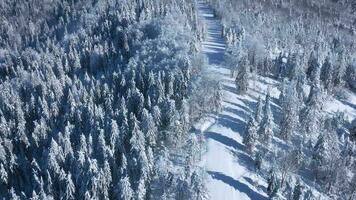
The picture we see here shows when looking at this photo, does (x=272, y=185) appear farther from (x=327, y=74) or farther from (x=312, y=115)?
(x=327, y=74)

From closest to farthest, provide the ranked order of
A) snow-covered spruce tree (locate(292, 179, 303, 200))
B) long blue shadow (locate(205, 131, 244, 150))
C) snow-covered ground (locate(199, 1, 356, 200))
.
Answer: snow-covered spruce tree (locate(292, 179, 303, 200))
snow-covered ground (locate(199, 1, 356, 200))
long blue shadow (locate(205, 131, 244, 150))

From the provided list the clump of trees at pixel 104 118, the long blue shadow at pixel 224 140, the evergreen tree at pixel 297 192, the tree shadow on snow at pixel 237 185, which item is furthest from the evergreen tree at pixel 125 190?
the evergreen tree at pixel 297 192

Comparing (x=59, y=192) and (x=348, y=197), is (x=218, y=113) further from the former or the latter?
(x=59, y=192)

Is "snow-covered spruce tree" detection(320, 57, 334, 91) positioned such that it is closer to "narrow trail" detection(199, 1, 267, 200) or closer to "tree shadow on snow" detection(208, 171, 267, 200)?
"narrow trail" detection(199, 1, 267, 200)

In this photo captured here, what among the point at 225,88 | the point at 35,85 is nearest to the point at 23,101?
the point at 35,85

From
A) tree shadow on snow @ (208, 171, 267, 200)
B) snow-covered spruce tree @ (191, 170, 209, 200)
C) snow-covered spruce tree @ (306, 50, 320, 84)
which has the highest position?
snow-covered spruce tree @ (191, 170, 209, 200)

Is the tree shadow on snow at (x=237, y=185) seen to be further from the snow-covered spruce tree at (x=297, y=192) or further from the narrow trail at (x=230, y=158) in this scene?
the snow-covered spruce tree at (x=297, y=192)

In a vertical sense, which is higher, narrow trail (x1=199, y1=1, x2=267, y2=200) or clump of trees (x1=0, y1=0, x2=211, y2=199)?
clump of trees (x1=0, y1=0, x2=211, y2=199)

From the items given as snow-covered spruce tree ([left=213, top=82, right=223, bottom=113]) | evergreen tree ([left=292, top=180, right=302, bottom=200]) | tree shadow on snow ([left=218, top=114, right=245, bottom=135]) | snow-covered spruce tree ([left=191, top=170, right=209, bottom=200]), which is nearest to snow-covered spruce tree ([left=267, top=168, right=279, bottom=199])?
evergreen tree ([left=292, top=180, right=302, bottom=200])

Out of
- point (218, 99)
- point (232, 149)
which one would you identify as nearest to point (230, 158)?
point (232, 149)
